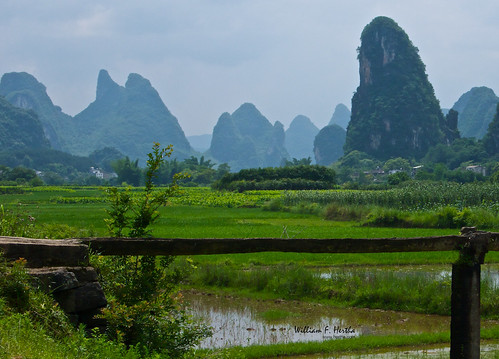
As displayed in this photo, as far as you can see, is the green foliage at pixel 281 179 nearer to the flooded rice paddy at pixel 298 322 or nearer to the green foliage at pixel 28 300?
the flooded rice paddy at pixel 298 322

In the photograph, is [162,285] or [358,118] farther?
[358,118]

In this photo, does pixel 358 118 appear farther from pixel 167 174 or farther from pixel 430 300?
pixel 430 300

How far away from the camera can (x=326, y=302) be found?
1065cm

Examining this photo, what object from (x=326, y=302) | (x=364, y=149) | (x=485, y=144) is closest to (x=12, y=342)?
(x=326, y=302)

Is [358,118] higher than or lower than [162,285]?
higher

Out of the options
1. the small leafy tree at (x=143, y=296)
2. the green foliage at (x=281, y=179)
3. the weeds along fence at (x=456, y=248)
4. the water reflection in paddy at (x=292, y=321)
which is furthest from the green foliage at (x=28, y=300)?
the green foliage at (x=281, y=179)

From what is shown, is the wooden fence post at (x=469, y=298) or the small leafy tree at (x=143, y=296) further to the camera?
the wooden fence post at (x=469, y=298)

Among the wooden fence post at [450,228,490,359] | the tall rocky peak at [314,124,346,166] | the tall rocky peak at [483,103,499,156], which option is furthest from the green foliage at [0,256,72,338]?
the tall rocky peak at [314,124,346,166]

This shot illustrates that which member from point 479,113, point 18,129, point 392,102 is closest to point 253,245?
point 392,102

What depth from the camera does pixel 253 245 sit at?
561cm

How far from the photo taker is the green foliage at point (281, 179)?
65500 mm

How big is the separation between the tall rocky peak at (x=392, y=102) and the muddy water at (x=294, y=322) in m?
118

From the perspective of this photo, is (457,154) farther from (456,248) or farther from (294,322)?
(456,248)

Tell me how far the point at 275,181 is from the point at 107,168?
4285 inches
